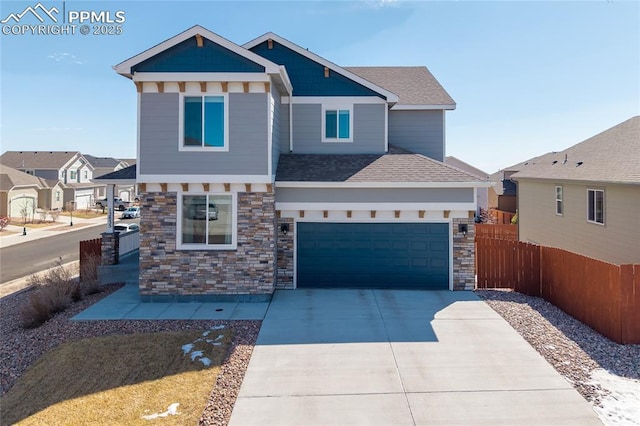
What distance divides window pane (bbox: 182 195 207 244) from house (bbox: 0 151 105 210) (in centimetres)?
4369

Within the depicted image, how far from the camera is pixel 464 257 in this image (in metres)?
12.2

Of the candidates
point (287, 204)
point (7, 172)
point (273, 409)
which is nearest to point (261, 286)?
point (287, 204)

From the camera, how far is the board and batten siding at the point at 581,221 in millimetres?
13148

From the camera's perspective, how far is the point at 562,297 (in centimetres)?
1042

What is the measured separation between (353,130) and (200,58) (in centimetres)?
549

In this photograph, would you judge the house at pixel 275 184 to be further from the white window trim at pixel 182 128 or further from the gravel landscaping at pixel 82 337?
the gravel landscaping at pixel 82 337

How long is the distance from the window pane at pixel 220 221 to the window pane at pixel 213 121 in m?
1.62

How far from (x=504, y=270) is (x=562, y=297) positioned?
2.10m

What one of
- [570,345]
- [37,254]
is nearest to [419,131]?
[570,345]

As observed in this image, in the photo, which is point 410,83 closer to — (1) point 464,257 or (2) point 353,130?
(2) point 353,130

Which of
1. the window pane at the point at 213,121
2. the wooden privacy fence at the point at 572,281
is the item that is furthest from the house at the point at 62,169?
the wooden privacy fence at the point at 572,281

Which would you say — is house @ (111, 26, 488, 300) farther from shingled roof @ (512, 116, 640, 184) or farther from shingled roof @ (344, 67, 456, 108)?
shingled roof @ (512, 116, 640, 184)

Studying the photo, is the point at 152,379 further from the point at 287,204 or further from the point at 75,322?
the point at 287,204

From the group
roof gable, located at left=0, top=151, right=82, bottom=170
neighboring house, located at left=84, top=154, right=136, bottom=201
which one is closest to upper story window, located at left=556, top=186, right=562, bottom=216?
roof gable, located at left=0, top=151, right=82, bottom=170
